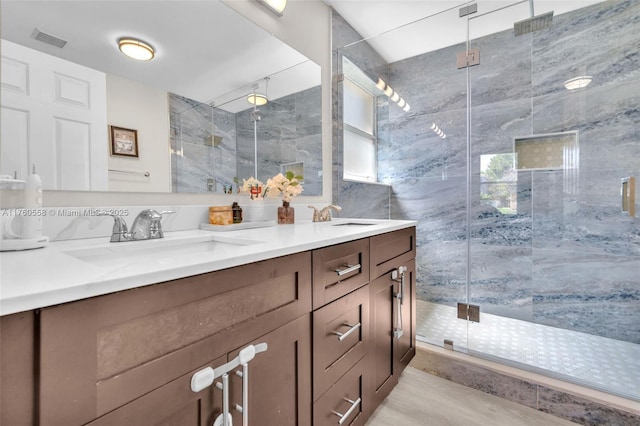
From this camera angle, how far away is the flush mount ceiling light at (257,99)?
1.50 metres

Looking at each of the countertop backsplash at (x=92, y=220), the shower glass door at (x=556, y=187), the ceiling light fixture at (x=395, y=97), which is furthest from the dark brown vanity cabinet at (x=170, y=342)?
the ceiling light fixture at (x=395, y=97)

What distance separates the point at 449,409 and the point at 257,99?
192cm

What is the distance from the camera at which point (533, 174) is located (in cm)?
235

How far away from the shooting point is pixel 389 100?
285cm

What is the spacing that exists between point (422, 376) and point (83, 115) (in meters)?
2.11

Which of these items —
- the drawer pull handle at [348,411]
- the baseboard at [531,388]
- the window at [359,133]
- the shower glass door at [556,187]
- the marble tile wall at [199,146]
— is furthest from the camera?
the window at [359,133]

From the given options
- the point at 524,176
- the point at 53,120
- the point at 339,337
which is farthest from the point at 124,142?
the point at 524,176

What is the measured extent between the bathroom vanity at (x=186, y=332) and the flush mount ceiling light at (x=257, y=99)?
0.78 m

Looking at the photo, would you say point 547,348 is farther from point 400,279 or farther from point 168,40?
point 168,40

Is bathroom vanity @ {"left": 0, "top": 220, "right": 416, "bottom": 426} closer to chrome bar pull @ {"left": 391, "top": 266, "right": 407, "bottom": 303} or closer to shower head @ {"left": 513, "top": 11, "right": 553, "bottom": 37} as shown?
chrome bar pull @ {"left": 391, "top": 266, "right": 407, "bottom": 303}

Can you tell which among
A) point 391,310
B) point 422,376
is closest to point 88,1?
point 391,310

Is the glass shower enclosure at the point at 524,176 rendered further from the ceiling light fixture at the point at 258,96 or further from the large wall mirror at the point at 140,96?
the large wall mirror at the point at 140,96

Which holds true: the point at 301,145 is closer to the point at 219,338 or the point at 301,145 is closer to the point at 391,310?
the point at 391,310

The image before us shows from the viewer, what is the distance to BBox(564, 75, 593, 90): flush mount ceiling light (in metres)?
2.13
